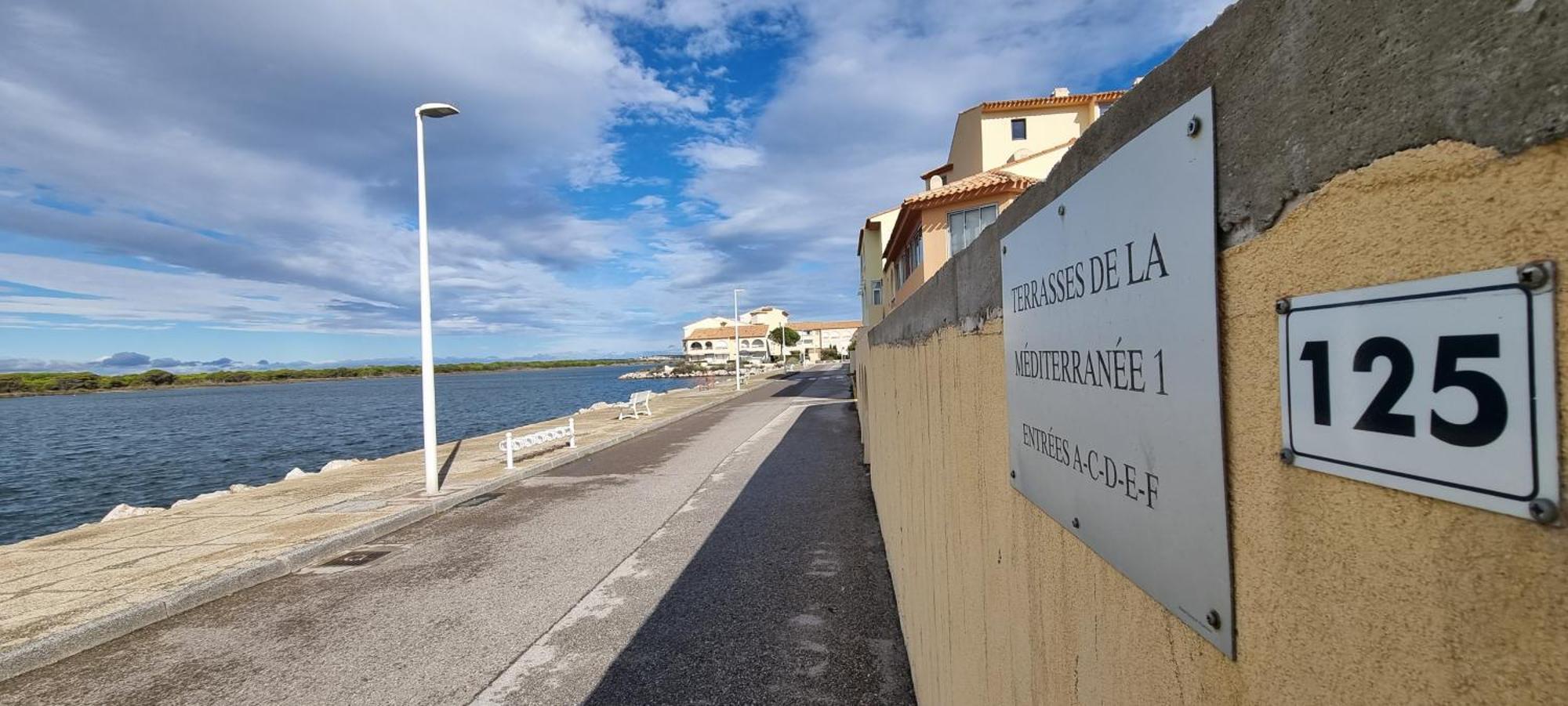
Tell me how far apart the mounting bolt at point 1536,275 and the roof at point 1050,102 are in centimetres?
3184

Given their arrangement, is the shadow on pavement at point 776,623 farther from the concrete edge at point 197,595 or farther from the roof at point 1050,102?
the roof at point 1050,102

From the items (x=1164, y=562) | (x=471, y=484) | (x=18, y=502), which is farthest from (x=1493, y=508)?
(x=18, y=502)

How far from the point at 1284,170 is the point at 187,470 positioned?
120 feet

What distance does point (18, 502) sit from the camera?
2183cm

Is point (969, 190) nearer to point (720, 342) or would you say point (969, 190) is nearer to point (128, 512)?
point (128, 512)

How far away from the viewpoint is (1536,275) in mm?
556

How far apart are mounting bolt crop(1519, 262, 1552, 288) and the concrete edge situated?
26.0 feet

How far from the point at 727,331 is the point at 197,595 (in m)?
124

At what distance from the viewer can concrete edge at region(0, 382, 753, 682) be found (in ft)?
16.8

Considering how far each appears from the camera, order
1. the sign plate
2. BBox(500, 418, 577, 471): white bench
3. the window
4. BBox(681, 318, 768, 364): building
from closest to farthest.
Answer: the sign plate, BBox(500, 418, 577, 471): white bench, the window, BBox(681, 318, 768, 364): building

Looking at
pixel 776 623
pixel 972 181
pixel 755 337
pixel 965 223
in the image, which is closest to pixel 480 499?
pixel 776 623

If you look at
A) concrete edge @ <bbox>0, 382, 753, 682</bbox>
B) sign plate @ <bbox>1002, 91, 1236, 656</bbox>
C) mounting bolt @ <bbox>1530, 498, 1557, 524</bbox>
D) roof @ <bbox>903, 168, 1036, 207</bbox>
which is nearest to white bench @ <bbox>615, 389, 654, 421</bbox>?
roof @ <bbox>903, 168, 1036, 207</bbox>

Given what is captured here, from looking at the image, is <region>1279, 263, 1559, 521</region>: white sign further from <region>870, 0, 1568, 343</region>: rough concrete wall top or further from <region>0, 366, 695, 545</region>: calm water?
<region>0, 366, 695, 545</region>: calm water

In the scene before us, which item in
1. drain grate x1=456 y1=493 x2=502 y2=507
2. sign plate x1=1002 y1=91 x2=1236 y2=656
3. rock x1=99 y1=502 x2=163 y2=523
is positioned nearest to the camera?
sign plate x1=1002 y1=91 x2=1236 y2=656
